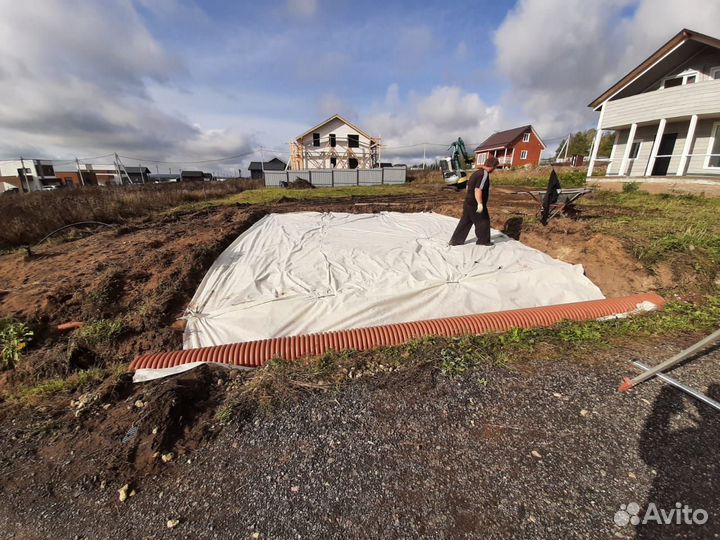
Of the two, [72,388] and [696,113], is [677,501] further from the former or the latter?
[696,113]

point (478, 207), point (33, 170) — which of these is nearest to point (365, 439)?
point (478, 207)

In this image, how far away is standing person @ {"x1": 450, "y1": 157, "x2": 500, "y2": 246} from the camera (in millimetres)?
4906

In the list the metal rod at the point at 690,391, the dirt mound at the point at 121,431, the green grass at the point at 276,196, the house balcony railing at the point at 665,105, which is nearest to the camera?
the dirt mound at the point at 121,431

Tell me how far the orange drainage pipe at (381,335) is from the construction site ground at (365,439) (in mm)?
159

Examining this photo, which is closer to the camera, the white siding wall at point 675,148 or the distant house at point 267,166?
the white siding wall at point 675,148

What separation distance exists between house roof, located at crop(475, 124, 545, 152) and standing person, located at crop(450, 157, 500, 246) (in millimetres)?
36177

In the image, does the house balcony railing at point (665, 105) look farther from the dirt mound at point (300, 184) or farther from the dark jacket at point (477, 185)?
the dirt mound at point (300, 184)

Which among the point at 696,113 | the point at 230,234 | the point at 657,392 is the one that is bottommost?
the point at 657,392

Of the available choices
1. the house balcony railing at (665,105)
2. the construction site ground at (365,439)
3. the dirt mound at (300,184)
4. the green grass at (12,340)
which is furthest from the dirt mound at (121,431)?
the dirt mound at (300,184)

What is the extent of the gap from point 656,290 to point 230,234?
6948 mm

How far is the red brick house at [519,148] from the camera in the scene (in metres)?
35.2

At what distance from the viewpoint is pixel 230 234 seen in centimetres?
613

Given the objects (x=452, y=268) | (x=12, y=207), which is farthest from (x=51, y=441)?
(x=12, y=207)

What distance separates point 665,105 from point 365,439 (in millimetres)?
16731
